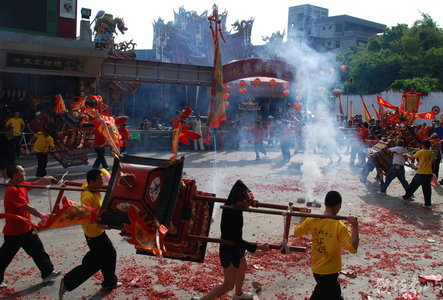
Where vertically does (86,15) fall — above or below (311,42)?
below

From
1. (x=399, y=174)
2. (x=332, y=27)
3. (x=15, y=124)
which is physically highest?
(x=332, y=27)

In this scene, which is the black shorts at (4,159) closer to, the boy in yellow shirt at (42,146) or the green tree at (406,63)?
the boy in yellow shirt at (42,146)

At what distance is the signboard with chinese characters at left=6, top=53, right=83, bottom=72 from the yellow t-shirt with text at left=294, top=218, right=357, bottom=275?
589 inches

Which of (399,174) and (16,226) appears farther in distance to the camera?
(399,174)

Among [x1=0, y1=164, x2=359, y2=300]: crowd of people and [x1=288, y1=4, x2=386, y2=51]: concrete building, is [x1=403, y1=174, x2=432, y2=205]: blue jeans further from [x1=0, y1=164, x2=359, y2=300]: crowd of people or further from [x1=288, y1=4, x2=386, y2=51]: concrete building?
[x1=288, y1=4, x2=386, y2=51]: concrete building

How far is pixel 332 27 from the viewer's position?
240ft

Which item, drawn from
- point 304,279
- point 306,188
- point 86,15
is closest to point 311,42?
point 86,15

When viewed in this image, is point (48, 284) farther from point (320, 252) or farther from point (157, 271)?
point (320, 252)

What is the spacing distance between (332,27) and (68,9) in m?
63.2

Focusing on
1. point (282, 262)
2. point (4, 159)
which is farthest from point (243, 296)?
point (4, 159)

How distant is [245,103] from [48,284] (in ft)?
78.6

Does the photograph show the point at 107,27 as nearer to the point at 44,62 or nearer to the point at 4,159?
the point at 44,62

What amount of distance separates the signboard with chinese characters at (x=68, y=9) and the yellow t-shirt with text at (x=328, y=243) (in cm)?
1577

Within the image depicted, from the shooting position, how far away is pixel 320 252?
4055 millimetres
